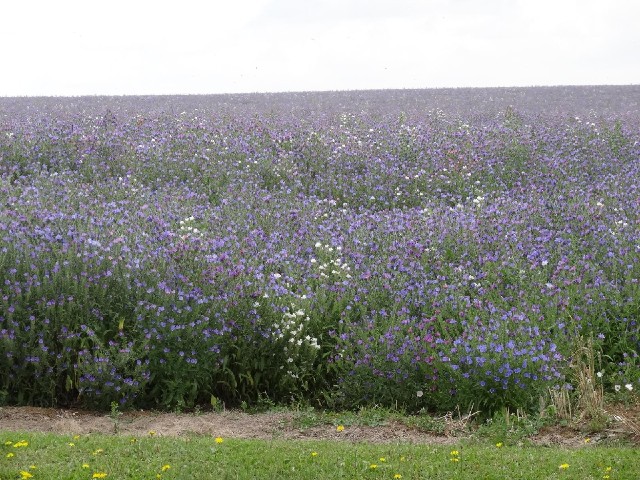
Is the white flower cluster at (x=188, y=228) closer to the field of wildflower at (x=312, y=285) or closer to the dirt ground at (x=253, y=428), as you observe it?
the field of wildflower at (x=312, y=285)

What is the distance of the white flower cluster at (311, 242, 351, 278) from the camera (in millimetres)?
8295

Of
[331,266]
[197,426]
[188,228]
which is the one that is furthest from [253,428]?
[188,228]

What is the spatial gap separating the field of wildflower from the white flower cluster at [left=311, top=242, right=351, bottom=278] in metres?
0.04

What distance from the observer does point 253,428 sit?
651 cm

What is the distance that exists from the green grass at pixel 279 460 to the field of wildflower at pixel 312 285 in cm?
105

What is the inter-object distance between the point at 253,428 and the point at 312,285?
205 cm

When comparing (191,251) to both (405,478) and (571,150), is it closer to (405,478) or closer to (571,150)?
(405,478)

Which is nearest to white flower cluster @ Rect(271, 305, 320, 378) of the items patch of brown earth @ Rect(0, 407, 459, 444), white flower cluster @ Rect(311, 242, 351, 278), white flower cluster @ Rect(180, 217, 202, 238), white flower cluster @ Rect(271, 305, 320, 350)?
white flower cluster @ Rect(271, 305, 320, 350)

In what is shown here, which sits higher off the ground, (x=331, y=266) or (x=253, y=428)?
(x=331, y=266)

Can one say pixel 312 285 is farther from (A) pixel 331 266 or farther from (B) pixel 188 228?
(B) pixel 188 228

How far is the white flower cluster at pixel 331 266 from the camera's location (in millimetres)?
8295

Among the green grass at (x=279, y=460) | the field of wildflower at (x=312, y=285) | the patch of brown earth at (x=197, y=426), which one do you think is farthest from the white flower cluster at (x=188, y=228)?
the green grass at (x=279, y=460)

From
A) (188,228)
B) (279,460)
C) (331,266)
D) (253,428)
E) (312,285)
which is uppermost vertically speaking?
(188,228)

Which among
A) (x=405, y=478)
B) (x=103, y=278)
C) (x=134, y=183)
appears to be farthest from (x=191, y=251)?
(x=134, y=183)
